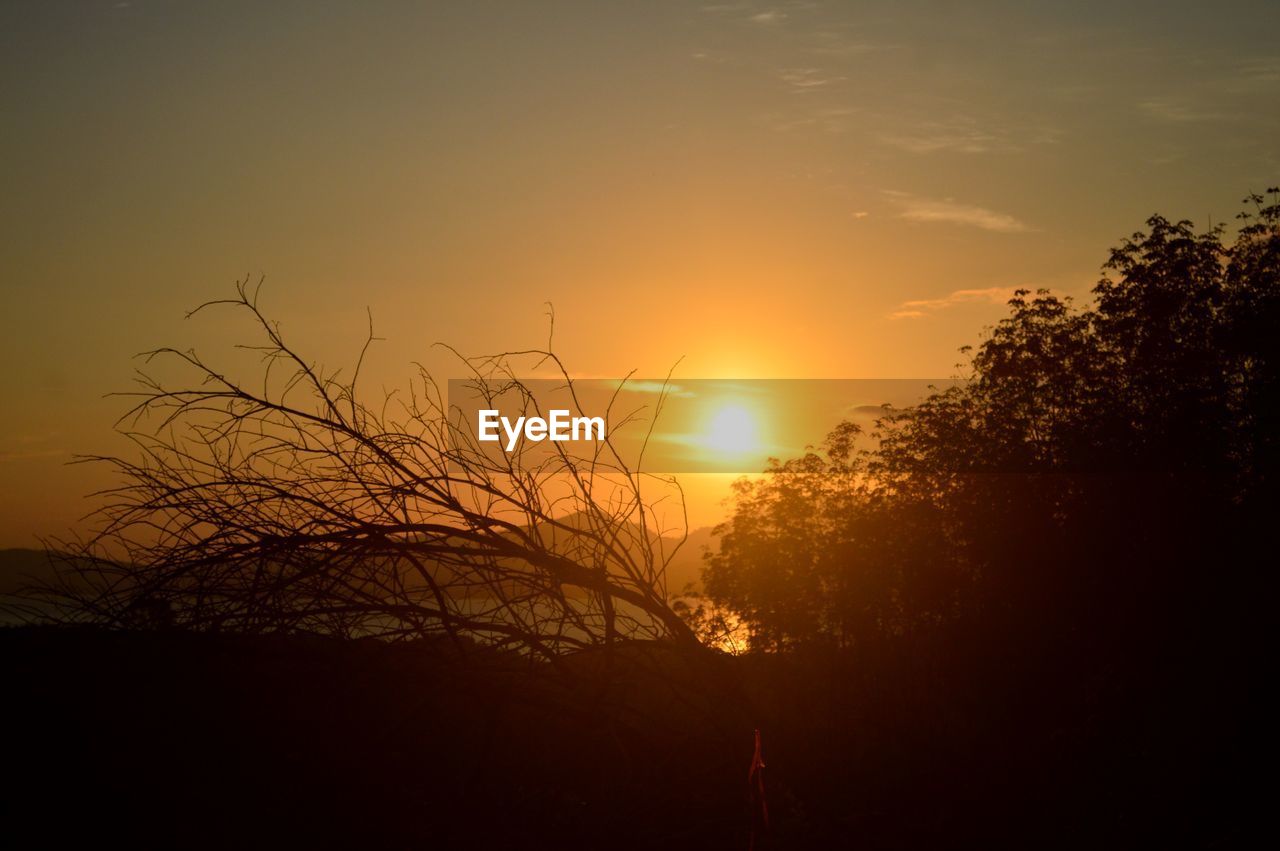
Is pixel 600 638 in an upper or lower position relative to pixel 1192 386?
lower

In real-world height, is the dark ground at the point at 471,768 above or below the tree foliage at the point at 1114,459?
below

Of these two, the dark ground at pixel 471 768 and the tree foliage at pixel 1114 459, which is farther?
the tree foliage at pixel 1114 459

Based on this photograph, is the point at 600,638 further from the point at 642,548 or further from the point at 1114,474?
the point at 1114,474

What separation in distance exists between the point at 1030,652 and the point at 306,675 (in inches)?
1000

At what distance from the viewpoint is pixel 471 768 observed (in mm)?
9039

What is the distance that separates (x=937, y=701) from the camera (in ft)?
52.1

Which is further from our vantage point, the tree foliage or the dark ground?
the tree foliage

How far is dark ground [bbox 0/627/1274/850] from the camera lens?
7.44 meters

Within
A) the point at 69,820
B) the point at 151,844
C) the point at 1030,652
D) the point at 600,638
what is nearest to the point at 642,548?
the point at 600,638

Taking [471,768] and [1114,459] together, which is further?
[1114,459]

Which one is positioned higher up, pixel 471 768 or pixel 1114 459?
pixel 1114 459

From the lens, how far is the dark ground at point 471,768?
7.44m

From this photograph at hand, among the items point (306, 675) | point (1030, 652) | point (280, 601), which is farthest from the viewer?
point (1030, 652)

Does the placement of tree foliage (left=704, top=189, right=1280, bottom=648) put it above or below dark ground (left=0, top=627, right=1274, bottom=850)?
above
